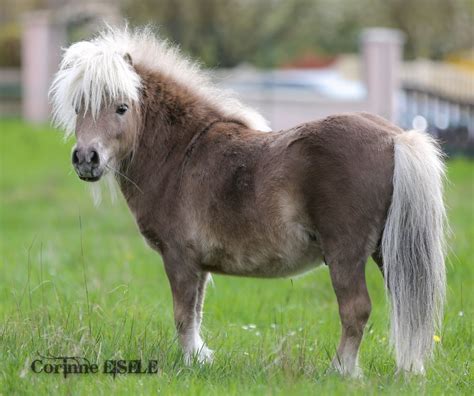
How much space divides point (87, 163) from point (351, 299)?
173cm

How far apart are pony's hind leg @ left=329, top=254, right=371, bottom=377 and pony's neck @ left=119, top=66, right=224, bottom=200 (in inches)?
53.0

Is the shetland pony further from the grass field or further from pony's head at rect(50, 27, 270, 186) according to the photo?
the grass field

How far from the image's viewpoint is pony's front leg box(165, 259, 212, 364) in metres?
5.73

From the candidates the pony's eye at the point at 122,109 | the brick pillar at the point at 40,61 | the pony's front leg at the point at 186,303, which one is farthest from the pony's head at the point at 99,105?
the brick pillar at the point at 40,61

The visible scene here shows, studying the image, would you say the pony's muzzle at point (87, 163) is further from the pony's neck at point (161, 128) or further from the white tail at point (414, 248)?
the white tail at point (414, 248)

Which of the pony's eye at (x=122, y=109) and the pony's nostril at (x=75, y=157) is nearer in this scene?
the pony's nostril at (x=75, y=157)

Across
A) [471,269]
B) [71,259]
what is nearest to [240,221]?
[471,269]

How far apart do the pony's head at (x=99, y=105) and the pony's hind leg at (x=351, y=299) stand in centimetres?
155

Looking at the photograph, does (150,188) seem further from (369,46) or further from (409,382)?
(369,46)

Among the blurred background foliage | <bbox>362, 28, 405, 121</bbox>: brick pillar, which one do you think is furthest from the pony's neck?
the blurred background foliage

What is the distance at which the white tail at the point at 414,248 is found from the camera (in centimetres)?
512

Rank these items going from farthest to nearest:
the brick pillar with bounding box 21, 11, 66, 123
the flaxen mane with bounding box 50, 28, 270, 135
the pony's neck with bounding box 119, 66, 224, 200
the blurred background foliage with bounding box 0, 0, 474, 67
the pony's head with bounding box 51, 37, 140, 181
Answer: the blurred background foliage with bounding box 0, 0, 474, 67 < the brick pillar with bounding box 21, 11, 66, 123 < the pony's neck with bounding box 119, 66, 224, 200 < the flaxen mane with bounding box 50, 28, 270, 135 < the pony's head with bounding box 51, 37, 140, 181

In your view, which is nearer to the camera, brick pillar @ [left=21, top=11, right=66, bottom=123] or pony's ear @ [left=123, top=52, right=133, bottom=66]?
pony's ear @ [left=123, top=52, right=133, bottom=66]

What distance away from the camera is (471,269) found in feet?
29.6
